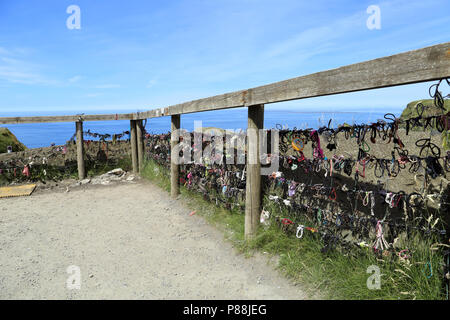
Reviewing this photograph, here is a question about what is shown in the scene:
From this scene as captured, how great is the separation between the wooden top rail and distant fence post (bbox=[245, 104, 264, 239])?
7.6 inches

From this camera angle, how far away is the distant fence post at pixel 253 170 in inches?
145

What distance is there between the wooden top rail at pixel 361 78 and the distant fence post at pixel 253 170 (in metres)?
0.19

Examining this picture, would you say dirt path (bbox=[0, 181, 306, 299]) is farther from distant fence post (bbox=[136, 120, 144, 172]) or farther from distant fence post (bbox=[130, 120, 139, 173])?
distant fence post (bbox=[130, 120, 139, 173])

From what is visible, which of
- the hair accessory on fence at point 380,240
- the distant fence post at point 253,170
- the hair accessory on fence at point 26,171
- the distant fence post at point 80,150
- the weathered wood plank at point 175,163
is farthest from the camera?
the distant fence post at point 80,150

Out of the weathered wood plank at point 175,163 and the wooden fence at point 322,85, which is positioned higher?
the wooden fence at point 322,85

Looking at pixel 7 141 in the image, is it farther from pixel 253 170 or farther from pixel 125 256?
pixel 253 170

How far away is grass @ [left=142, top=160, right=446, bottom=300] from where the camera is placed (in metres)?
2.30

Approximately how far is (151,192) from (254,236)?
4.04m

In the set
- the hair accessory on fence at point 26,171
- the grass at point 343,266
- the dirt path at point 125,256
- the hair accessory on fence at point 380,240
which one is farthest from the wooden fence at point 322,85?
the hair accessory on fence at point 26,171

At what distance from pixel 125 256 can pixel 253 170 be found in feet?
6.89

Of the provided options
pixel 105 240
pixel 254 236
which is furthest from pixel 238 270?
pixel 105 240

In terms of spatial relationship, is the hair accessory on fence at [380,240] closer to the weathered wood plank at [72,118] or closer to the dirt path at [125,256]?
the dirt path at [125,256]

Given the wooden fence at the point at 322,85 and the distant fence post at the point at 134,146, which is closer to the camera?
the wooden fence at the point at 322,85

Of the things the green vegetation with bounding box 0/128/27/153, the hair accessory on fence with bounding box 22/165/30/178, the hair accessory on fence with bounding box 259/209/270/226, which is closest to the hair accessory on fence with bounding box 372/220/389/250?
the hair accessory on fence with bounding box 259/209/270/226
